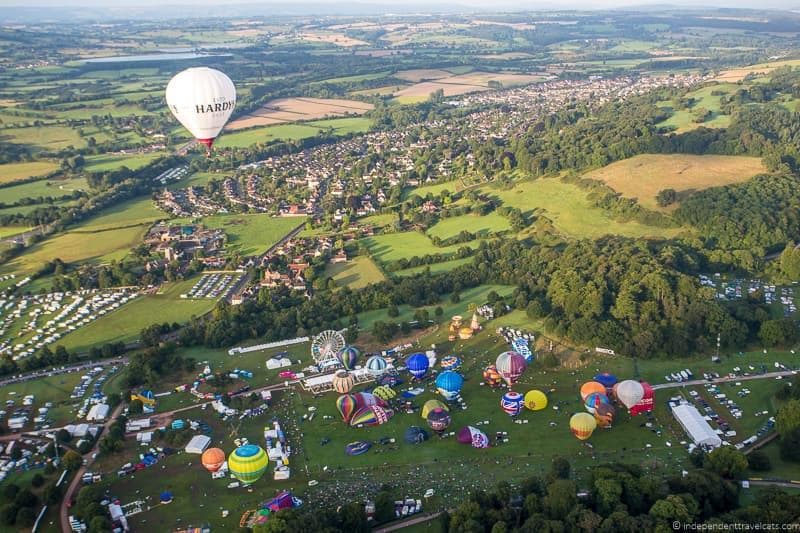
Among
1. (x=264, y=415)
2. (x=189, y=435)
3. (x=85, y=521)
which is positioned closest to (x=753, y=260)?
(x=264, y=415)

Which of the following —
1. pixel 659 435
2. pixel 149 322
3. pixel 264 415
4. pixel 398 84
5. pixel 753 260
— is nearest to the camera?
pixel 659 435

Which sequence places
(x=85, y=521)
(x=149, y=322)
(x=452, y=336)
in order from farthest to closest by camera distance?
(x=149, y=322) < (x=452, y=336) < (x=85, y=521)

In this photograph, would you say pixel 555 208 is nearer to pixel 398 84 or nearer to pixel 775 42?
pixel 398 84

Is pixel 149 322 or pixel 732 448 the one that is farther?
pixel 149 322

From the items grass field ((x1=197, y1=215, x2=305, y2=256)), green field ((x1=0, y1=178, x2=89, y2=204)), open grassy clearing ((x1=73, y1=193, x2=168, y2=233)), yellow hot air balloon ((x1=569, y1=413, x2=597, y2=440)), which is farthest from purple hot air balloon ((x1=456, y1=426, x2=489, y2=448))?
green field ((x1=0, y1=178, x2=89, y2=204))

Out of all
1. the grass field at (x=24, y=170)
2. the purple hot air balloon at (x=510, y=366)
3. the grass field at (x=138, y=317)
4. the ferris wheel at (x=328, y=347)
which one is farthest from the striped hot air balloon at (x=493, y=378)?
the grass field at (x=24, y=170)

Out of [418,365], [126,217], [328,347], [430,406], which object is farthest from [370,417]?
[126,217]

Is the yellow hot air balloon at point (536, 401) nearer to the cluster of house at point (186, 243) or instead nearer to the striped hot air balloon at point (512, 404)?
the striped hot air balloon at point (512, 404)
